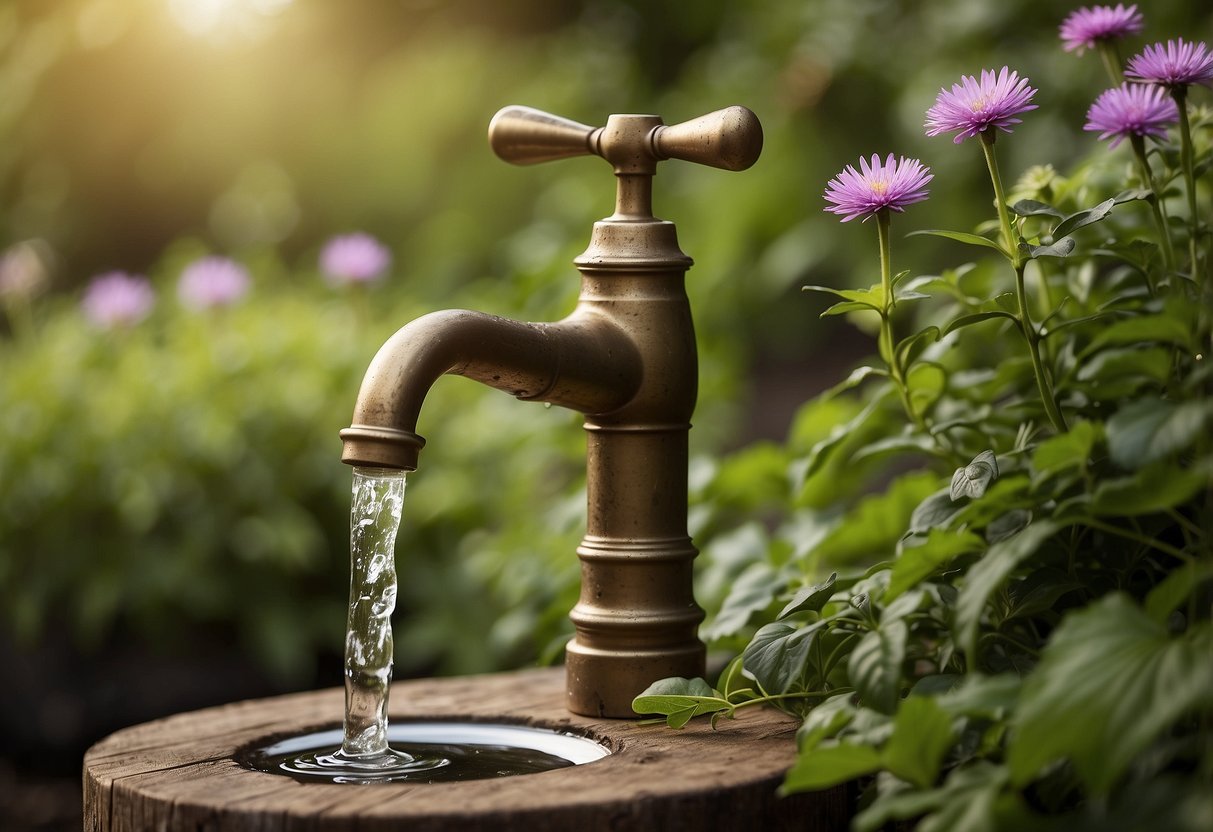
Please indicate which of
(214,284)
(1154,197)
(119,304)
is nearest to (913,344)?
(1154,197)

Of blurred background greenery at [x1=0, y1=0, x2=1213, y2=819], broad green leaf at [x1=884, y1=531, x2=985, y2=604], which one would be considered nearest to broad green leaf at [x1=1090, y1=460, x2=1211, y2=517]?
broad green leaf at [x1=884, y1=531, x2=985, y2=604]

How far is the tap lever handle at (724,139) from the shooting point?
4.12 feet

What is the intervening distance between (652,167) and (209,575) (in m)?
1.68

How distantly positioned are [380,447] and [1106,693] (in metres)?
0.59

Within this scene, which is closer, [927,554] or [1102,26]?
[927,554]

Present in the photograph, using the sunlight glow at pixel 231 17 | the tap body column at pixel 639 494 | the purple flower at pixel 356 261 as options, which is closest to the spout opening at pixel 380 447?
the tap body column at pixel 639 494

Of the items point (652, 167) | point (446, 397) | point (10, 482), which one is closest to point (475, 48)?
point (446, 397)

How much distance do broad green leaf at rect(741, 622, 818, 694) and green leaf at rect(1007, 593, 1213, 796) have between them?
314 mm

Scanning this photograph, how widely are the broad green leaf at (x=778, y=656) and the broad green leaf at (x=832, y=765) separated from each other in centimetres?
22

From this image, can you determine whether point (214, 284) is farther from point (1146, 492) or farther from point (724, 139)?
point (1146, 492)

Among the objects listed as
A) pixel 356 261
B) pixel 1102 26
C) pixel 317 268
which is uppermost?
pixel 317 268

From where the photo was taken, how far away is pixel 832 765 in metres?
0.93

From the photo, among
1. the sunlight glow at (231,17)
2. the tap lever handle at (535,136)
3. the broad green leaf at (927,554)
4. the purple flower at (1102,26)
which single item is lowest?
the broad green leaf at (927,554)

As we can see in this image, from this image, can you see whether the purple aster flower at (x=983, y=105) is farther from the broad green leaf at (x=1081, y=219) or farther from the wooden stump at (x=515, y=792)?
the wooden stump at (x=515, y=792)
